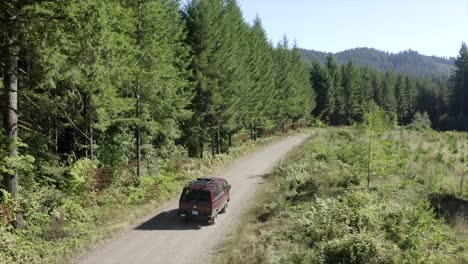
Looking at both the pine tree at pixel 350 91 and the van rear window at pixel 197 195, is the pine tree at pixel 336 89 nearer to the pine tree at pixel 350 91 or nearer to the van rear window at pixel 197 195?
the pine tree at pixel 350 91

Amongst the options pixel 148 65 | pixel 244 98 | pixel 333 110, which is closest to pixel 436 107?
pixel 333 110

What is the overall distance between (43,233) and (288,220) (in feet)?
33.3

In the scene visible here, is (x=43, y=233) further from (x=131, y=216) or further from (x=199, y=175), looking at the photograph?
(x=199, y=175)

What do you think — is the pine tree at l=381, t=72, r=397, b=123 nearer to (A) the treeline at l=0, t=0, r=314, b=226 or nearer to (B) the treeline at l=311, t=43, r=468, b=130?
(B) the treeline at l=311, t=43, r=468, b=130

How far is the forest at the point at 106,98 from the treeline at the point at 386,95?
3729cm

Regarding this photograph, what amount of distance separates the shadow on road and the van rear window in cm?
130

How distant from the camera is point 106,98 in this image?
1955 cm

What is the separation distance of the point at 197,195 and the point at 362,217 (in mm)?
7536

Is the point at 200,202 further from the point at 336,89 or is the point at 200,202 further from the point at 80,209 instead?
the point at 336,89

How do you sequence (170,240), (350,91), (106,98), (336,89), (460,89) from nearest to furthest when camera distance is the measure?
(170,240)
(106,98)
(336,89)
(350,91)
(460,89)

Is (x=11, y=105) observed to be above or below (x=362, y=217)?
above

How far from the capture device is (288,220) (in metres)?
16.8

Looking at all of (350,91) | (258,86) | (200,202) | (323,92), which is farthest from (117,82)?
(350,91)

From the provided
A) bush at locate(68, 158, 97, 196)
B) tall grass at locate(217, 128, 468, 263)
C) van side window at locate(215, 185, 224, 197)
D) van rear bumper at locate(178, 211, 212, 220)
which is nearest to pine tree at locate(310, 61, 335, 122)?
tall grass at locate(217, 128, 468, 263)
